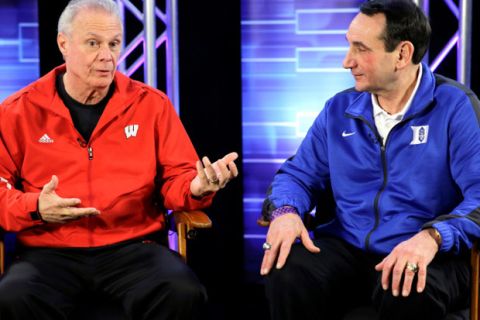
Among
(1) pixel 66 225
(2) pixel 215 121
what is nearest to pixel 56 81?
(1) pixel 66 225

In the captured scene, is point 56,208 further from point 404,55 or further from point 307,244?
point 404,55

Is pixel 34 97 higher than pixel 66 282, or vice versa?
pixel 34 97

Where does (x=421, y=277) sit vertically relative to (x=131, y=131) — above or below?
below

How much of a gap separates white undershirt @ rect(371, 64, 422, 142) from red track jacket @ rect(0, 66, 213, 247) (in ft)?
2.43

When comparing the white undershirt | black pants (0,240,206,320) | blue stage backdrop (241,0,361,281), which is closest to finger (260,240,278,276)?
black pants (0,240,206,320)

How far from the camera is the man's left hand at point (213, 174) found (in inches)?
114

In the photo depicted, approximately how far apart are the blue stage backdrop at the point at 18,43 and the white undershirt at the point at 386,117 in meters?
2.42

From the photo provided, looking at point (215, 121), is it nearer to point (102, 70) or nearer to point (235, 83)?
point (235, 83)

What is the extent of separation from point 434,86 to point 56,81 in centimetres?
156

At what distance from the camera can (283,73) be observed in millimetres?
4645

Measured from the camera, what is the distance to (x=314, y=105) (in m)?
4.66

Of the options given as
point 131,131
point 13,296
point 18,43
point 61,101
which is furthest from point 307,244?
point 18,43

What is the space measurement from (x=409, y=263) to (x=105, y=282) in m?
1.14

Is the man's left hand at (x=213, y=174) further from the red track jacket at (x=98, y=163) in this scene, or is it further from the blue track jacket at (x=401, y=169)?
the blue track jacket at (x=401, y=169)
